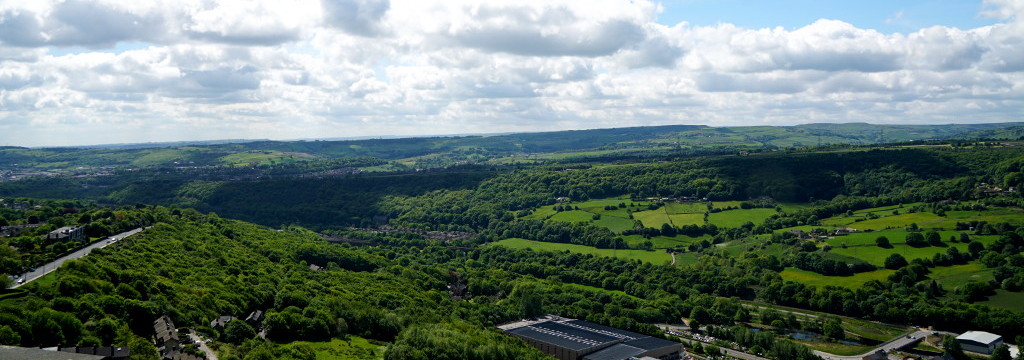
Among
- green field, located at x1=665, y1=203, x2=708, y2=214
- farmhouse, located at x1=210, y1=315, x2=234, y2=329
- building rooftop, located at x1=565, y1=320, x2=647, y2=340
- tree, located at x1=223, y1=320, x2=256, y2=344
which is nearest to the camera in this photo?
tree, located at x1=223, y1=320, x2=256, y2=344

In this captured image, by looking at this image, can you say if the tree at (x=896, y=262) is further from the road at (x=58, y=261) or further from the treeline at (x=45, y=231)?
the treeline at (x=45, y=231)


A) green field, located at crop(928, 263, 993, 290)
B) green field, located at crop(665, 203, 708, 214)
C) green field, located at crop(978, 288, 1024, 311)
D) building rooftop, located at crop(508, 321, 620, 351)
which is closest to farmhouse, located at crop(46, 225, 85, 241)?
building rooftop, located at crop(508, 321, 620, 351)

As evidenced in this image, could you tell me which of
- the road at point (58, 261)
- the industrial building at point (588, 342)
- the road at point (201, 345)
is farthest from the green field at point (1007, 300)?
the road at point (58, 261)

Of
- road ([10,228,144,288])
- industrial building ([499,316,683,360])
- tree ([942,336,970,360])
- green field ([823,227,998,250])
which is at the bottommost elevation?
tree ([942,336,970,360])

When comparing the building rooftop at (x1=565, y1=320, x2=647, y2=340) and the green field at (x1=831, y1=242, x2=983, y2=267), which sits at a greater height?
the green field at (x1=831, y1=242, x2=983, y2=267)

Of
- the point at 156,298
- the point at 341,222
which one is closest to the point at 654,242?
the point at 341,222

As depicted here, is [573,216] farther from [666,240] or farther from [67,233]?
[67,233]

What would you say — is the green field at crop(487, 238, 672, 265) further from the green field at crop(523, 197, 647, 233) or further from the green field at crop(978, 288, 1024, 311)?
the green field at crop(978, 288, 1024, 311)

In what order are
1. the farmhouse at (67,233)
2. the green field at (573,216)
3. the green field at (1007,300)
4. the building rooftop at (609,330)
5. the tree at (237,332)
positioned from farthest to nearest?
the green field at (573,216), the green field at (1007,300), the building rooftop at (609,330), the farmhouse at (67,233), the tree at (237,332)
